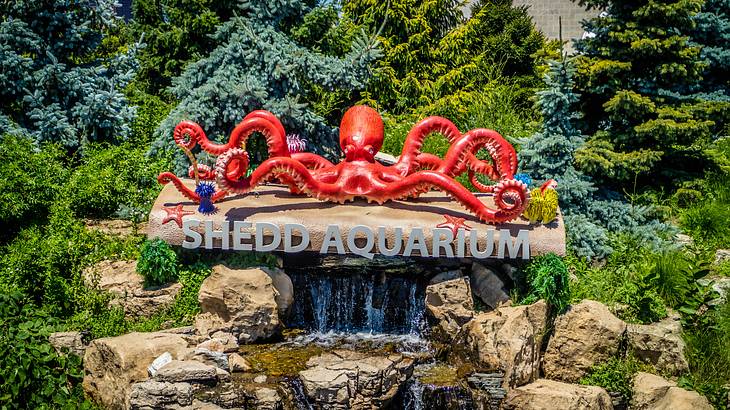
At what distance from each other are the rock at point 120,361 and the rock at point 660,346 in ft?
16.5

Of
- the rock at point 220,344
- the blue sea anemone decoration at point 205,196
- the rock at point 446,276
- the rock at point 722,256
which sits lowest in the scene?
the rock at point 220,344

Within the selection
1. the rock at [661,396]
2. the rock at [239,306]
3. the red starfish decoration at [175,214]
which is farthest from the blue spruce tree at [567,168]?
the red starfish decoration at [175,214]

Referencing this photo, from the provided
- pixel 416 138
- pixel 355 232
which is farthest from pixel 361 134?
pixel 355 232

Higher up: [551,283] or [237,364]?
[551,283]

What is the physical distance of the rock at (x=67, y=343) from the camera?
10.1 m

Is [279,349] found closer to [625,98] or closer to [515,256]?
[515,256]

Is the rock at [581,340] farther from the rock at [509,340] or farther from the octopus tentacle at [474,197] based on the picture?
the octopus tentacle at [474,197]

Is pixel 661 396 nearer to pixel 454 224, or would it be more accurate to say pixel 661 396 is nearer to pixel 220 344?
pixel 454 224

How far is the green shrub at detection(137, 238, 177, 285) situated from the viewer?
35.2 ft

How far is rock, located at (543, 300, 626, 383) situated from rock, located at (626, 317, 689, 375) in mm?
274

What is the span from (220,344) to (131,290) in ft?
5.23

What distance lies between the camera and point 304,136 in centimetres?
1360

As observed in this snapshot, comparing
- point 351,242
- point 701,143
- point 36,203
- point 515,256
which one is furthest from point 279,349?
point 701,143

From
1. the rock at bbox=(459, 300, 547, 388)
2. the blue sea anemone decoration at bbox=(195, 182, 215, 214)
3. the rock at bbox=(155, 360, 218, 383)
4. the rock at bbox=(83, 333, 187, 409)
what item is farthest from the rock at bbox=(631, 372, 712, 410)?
the blue sea anemone decoration at bbox=(195, 182, 215, 214)
